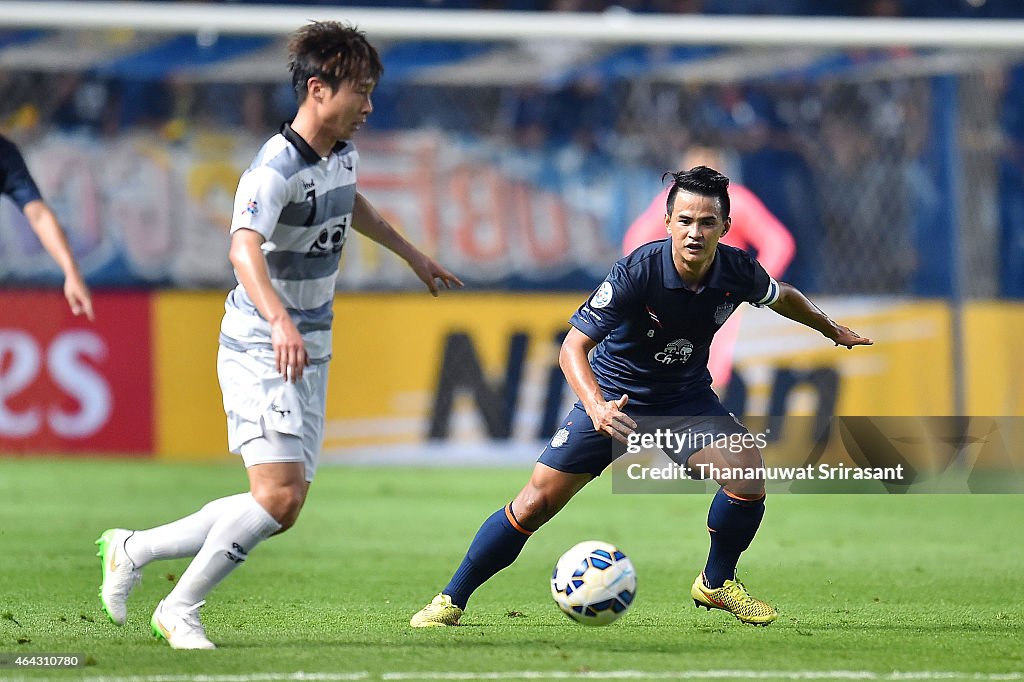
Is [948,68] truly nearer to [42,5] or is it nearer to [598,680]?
[42,5]

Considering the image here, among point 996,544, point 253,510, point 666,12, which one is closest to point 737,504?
point 253,510

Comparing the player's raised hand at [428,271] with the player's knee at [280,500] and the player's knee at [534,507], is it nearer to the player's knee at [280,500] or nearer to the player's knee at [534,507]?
the player's knee at [534,507]

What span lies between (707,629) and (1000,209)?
9.60 m

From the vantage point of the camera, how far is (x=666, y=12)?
1596 centimetres

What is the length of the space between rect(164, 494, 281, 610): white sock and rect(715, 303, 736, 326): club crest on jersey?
1.98 meters

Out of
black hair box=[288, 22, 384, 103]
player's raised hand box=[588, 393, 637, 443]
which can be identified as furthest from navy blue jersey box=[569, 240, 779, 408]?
black hair box=[288, 22, 384, 103]

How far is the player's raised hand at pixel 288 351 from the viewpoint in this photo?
4.91 m

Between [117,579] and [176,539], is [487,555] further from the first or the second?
[117,579]

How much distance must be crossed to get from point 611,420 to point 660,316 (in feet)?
2.42

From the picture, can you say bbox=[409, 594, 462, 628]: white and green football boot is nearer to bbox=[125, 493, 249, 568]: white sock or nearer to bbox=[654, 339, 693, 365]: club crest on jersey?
bbox=[125, 493, 249, 568]: white sock

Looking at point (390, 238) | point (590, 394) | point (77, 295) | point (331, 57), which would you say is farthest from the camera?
point (390, 238)

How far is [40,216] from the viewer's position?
20.5 feet

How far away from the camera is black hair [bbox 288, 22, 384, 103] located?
17.4 feet

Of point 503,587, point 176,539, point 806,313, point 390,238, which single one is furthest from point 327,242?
point 503,587
